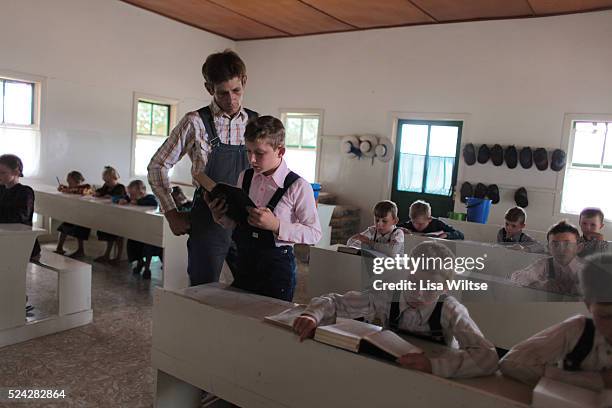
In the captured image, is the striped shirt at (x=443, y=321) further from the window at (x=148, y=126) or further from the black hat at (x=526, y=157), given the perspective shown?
the window at (x=148, y=126)

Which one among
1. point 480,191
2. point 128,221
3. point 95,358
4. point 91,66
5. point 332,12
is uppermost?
point 332,12

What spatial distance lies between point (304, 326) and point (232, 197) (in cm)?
65

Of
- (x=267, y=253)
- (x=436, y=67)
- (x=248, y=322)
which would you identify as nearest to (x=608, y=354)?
(x=248, y=322)

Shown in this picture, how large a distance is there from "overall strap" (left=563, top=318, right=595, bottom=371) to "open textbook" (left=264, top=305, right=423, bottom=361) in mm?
418

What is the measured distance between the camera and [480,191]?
7.92m

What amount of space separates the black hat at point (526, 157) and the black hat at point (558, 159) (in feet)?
1.03

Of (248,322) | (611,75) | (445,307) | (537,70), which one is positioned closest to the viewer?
(445,307)

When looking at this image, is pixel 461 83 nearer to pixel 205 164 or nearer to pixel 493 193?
pixel 493 193

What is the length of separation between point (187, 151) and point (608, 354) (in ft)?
6.48

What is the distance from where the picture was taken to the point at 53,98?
7.53 metres

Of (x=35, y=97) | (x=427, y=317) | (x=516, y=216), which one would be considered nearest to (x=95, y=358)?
(x=427, y=317)

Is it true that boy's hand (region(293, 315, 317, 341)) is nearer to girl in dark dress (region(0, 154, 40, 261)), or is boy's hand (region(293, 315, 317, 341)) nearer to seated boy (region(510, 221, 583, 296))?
seated boy (region(510, 221, 583, 296))

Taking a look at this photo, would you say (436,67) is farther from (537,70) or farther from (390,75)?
(537,70)

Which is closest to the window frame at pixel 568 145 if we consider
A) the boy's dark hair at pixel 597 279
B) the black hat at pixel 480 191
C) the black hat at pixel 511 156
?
the black hat at pixel 511 156
